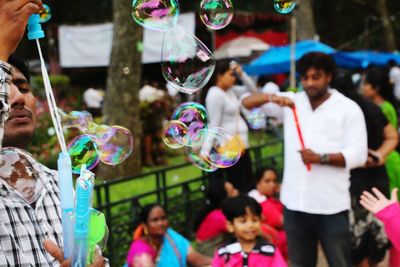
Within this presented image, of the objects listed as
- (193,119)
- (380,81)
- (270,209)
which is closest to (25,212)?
(193,119)

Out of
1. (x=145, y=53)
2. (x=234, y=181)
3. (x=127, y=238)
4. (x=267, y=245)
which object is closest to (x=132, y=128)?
(x=234, y=181)

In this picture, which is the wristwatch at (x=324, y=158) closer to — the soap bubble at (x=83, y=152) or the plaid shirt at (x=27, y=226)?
the soap bubble at (x=83, y=152)

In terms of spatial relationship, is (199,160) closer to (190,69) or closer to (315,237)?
(190,69)

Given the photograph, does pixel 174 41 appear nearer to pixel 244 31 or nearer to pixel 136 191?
pixel 136 191

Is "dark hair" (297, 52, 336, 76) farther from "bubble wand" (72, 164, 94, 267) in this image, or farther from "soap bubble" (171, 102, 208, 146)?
"bubble wand" (72, 164, 94, 267)

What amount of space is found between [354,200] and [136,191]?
3166 mm

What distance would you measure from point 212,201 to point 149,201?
1172mm

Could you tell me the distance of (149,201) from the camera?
20.3 ft

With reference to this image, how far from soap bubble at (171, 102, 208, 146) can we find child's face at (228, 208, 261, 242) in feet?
2.02

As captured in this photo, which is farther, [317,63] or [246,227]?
[317,63]

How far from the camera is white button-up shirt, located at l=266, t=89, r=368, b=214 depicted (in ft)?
12.2

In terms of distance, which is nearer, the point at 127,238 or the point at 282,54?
the point at 127,238

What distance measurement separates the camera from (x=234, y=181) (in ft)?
19.6

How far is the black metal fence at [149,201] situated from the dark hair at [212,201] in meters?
0.45
